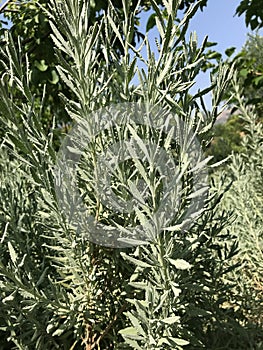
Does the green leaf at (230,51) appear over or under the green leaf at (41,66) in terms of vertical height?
over

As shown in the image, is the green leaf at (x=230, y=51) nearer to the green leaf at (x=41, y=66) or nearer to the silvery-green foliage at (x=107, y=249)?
the green leaf at (x=41, y=66)

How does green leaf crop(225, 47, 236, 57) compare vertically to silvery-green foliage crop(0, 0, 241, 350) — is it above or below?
above

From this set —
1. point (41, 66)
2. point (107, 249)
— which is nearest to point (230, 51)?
point (41, 66)

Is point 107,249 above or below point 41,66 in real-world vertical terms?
below

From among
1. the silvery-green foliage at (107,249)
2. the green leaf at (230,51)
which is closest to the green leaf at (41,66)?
the silvery-green foliage at (107,249)

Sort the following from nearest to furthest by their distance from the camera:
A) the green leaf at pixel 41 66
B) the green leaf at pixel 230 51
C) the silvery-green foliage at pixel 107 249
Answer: the silvery-green foliage at pixel 107 249, the green leaf at pixel 41 66, the green leaf at pixel 230 51

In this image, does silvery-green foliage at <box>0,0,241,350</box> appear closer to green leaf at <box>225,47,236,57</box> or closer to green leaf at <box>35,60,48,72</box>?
green leaf at <box>35,60,48,72</box>

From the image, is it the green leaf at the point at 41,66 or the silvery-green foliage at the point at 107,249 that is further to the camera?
the green leaf at the point at 41,66

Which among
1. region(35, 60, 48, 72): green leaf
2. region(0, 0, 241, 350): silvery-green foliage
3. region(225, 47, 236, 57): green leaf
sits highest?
region(225, 47, 236, 57): green leaf

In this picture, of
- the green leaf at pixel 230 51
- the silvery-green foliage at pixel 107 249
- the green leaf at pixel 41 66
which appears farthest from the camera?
the green leaf at pixel 230 51

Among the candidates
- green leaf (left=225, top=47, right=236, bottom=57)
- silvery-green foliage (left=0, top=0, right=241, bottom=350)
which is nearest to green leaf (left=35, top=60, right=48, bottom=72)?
silvery-green foliage (left=0, top=0, right=241, bottom=350)

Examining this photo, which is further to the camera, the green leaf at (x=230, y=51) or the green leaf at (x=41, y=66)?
the green leaf at (x=230, y=51)

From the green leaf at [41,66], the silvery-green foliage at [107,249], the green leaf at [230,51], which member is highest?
the green leaf at [230,51]

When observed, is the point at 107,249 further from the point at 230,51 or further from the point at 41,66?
the point at 230,51
